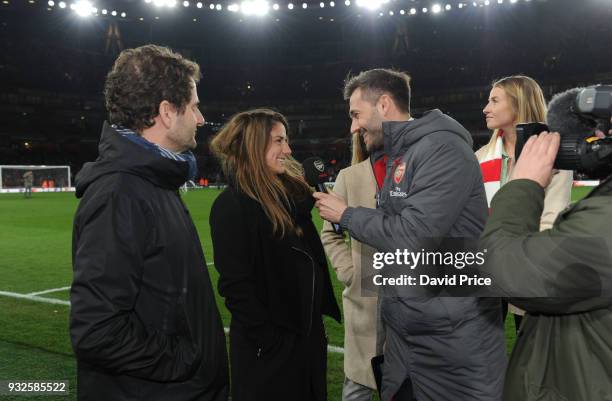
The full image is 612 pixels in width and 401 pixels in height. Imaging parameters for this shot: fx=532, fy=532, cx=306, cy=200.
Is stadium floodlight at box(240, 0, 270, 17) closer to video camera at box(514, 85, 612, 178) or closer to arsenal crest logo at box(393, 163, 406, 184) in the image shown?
arsenal crest logo at box(393, 163, 406, 184)

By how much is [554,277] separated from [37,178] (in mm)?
35386

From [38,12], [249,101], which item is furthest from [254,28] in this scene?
[38,12]

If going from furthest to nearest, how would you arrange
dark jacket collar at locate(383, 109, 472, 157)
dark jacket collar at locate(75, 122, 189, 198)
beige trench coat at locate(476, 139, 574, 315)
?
beige trench coat at locate(476, 139, 574, 315)
dark jacket collar at locate(383, 109, 472, 157)
dark jacket collar at locate(75, 122, 189, 198)

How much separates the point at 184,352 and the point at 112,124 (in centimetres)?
80

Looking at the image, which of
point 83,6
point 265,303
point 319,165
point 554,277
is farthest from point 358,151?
point 83,6

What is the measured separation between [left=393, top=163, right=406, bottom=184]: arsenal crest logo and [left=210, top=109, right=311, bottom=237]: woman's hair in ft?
1.77

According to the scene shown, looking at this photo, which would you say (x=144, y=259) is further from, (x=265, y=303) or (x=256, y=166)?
(x=256, y=166)

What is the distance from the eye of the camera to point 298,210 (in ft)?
8.32

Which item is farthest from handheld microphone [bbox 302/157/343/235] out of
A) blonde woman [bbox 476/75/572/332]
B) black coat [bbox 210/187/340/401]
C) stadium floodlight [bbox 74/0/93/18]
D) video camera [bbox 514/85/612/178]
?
stadium floodlight [bbox 74/0/93/18]

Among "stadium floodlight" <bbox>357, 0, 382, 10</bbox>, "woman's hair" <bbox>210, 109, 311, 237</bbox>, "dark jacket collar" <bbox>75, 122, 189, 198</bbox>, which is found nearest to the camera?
"dark jacket collar" <bbox>75, 122, 189, 198</bbox>

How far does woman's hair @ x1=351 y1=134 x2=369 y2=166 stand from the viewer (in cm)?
318

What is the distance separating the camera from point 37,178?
32.2 metres

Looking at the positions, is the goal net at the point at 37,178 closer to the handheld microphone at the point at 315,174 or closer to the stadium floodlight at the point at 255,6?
the stadium floodlight at the point at 255,6

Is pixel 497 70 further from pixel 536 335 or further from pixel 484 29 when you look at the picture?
pixel 536 335
